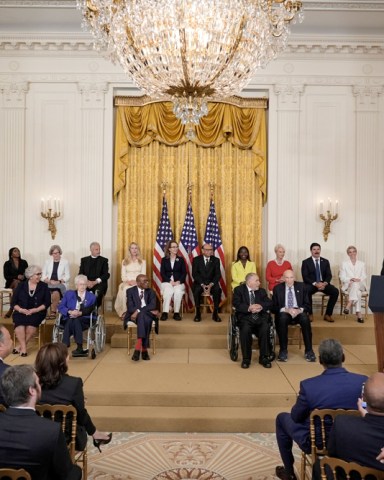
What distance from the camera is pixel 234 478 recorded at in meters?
4.17

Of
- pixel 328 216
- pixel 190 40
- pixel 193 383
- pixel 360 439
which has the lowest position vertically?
pixel 193 383

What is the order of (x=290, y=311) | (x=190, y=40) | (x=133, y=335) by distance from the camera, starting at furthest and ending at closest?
(x=133, y=335) → (x=290, y=311) → (x=190, y=40)

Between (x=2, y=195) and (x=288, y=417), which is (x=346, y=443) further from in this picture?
(x=2, y=195)

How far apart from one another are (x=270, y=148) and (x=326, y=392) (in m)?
7.07

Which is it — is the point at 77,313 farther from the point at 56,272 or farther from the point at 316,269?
the point at 316,269

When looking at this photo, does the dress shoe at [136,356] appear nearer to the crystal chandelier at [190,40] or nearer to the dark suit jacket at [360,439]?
the crystal chandelier at [190,40]

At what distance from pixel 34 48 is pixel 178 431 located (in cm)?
795

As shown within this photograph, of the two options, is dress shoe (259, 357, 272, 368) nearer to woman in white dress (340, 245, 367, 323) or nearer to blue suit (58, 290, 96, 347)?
blue suit (58, 290, 96, 347)

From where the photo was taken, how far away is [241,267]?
909cm

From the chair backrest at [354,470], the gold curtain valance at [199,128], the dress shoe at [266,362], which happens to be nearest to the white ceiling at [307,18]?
the gold curtain valance at [199,128]

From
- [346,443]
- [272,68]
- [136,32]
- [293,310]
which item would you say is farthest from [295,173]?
[346,443]

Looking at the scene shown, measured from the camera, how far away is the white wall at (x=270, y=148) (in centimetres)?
983

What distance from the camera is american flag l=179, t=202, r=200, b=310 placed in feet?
32.1

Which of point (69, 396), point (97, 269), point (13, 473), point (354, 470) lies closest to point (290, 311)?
point (97, 269)
